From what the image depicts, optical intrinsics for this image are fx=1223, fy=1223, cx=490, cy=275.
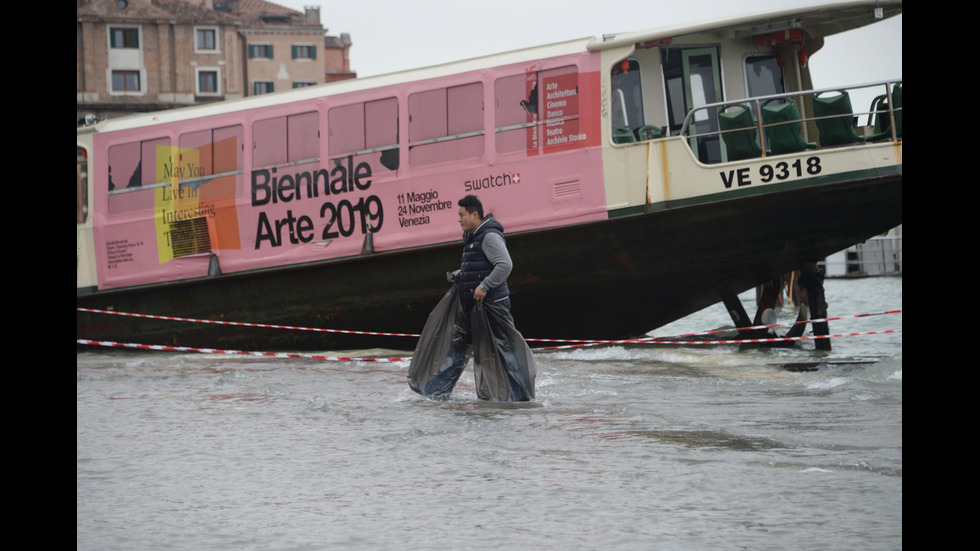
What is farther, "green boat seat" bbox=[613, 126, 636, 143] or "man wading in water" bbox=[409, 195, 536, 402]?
"green boat seat" bbox=[613, 126, 636, 143]

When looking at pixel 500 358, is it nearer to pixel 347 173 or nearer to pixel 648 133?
pixel 648 133

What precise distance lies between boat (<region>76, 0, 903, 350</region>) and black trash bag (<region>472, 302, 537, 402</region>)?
427cm

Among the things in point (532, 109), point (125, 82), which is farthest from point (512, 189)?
point (125, 82)

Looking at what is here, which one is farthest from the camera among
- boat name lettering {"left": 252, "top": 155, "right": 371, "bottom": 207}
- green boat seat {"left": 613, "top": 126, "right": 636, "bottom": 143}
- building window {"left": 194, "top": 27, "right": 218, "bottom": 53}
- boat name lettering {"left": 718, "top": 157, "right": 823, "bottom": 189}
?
building window {"left": 194, "top": 27, "right": 218, "bottom": 53}

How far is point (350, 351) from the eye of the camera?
15.6 m

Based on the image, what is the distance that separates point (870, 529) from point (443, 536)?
1.70 m

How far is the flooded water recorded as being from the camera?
196 inches

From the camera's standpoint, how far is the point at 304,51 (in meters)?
70.2

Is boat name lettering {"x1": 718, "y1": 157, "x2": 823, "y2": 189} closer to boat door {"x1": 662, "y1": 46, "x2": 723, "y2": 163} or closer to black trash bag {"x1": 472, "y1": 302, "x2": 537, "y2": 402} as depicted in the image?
boat door {"x1": 662, "y1": 46, "x2": 723, "y2": 163}

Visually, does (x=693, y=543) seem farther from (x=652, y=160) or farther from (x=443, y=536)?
(x=652, y=160)

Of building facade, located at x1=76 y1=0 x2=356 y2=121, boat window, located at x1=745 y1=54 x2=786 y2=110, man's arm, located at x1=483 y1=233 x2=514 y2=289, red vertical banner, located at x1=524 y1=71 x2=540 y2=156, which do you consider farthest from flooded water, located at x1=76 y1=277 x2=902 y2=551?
building facade, located at x1=76 y1=0 x2=356 y2=121

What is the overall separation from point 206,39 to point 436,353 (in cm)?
5874
